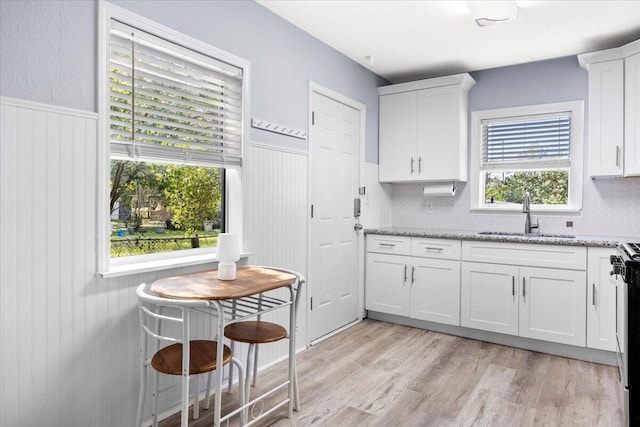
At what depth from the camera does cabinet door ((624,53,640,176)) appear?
125 inches

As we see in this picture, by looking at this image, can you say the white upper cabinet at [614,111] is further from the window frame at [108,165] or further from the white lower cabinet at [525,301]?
the window frame at [108,165]

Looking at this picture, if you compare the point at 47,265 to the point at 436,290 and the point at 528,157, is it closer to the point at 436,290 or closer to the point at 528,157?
the point at 436,290

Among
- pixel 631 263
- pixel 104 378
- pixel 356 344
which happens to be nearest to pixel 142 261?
pixel 104 378

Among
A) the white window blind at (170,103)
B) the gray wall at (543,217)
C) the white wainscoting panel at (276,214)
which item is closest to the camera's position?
the white window blind at (170,103)

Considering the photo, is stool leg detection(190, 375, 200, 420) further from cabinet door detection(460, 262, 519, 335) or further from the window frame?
cabinet door detection(460, 262, 519, 335)

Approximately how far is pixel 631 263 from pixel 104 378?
2724 millimetres

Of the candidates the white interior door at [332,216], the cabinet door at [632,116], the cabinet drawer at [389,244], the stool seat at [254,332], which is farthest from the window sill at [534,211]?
the stool seat at [254,332]

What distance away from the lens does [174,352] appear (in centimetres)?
198

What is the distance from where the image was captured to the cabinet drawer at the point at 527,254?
3227 millimetres

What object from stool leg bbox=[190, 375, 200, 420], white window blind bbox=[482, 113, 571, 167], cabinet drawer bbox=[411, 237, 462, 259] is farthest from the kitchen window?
stool leg bbox=[190, 375, 200, 420]

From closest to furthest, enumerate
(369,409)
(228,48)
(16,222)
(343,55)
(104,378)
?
(16,222) → (104,378) → (369,409) → (228,48) → (343,55)

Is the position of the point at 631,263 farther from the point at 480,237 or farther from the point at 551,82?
the point at 551,82

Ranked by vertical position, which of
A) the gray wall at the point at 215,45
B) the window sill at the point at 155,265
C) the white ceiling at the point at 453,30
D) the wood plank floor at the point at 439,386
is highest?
the white ceiling at the point at 453,30

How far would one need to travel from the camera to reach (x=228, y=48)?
2660 mm
